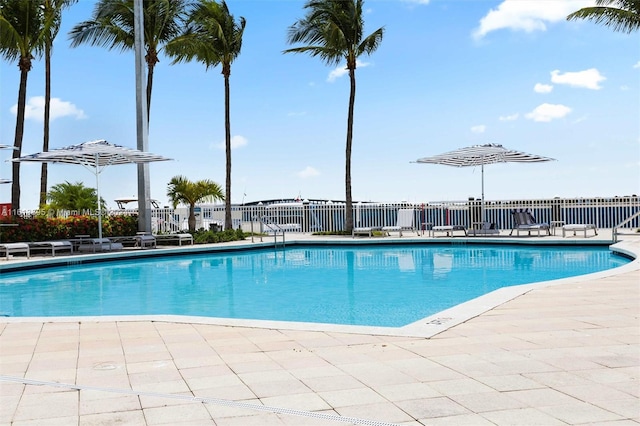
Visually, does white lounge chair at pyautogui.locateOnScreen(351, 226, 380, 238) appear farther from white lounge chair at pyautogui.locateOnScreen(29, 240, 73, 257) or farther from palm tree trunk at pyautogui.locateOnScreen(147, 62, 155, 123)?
white lounge chair at pyautogui.locateOnScreen(29, 240, 73, 257)

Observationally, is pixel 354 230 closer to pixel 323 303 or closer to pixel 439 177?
pixel 439 177

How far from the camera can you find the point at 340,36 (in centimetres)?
1791

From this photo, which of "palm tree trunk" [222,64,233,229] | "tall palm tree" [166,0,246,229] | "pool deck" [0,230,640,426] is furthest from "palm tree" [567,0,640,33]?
"pool deck" [0,230,640,426]

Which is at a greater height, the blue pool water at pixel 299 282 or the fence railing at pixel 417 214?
the fence railing at pixel 417 214

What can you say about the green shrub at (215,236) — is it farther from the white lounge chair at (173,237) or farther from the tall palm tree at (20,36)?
the tall palm tree at (20,36)

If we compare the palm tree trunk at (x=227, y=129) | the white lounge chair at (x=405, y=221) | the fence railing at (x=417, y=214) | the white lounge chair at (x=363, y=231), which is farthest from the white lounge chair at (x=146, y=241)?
the white lounge chair at (x=405, y=221)

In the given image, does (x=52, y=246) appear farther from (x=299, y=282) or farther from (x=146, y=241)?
(x=299, y=282)

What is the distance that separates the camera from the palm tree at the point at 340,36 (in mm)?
17938

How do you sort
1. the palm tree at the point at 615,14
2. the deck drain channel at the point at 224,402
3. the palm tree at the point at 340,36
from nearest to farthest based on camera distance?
the deck drain channel at the point at 224,402, the palm tree at the point at 615,14, the palm tree at the point at 340,36

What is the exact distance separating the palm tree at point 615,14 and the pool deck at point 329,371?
46.2ft

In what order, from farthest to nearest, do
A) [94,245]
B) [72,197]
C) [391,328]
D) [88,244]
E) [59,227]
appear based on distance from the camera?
[72,197], [59,227], [88,244], [94,245], [391,328]

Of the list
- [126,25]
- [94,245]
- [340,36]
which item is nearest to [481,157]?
[340,36]

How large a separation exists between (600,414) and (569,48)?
12.8m

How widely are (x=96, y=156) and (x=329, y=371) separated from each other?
11.9 metres
